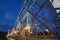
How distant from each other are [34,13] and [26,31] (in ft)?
10.9

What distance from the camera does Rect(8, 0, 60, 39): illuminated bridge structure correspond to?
409 inches

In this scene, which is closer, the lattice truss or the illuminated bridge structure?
the illuminated bridge structure

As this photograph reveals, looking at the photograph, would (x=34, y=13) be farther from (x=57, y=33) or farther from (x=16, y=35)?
(x=16, y=35)

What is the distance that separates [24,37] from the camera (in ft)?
52.1

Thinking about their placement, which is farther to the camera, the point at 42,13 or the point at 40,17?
the point at 40,17

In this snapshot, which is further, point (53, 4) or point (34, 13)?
point (34, 13)

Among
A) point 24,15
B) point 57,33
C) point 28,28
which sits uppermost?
point 24,15

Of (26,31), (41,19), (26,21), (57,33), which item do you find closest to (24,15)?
(26,21)

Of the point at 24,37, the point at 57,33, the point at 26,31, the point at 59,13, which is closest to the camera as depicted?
the point at 59,13

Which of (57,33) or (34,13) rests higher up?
(34,13)

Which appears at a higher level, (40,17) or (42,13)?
(42,13)

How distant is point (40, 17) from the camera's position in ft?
39.9

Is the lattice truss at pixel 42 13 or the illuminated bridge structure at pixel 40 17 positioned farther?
Result: the lattice truss at pixel 42 13

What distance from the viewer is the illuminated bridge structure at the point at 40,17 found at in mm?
10387
